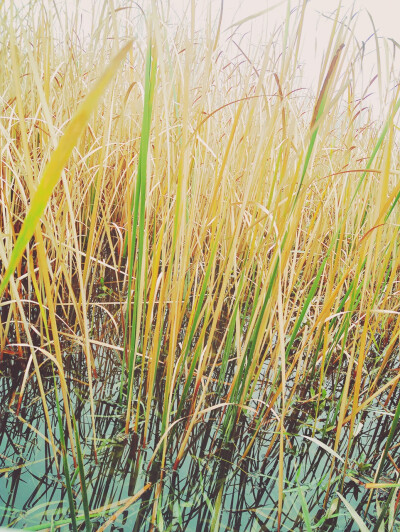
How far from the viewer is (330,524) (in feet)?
2.03

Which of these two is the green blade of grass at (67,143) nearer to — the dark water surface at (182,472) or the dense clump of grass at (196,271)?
the dense clump of grass at (196,271)

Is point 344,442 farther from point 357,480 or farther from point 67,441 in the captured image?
point 67,441

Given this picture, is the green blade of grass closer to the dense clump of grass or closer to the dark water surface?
the dense clump of grass

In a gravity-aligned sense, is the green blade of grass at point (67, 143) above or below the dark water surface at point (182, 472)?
above

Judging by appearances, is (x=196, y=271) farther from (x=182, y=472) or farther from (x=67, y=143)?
(x=67, y=143)

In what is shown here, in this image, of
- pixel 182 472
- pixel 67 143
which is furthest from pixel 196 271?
pixel 67 143

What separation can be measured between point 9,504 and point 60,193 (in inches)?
32.6

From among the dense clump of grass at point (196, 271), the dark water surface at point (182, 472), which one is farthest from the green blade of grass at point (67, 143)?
the dark water surface at point (182, 472)

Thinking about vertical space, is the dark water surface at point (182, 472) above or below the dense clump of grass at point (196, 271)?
below

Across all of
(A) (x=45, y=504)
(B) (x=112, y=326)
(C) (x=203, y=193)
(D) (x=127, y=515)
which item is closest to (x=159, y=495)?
(D) (x=127, y=515)

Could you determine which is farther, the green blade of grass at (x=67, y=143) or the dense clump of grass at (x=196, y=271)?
the dense clump of grass at (x=196, y=271)

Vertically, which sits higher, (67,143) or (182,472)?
(67,143)

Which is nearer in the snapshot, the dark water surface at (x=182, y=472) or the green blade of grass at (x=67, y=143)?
the green blade of grass at (x=67, y=143)

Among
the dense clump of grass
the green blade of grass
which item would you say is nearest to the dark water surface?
the dense clump of grass
